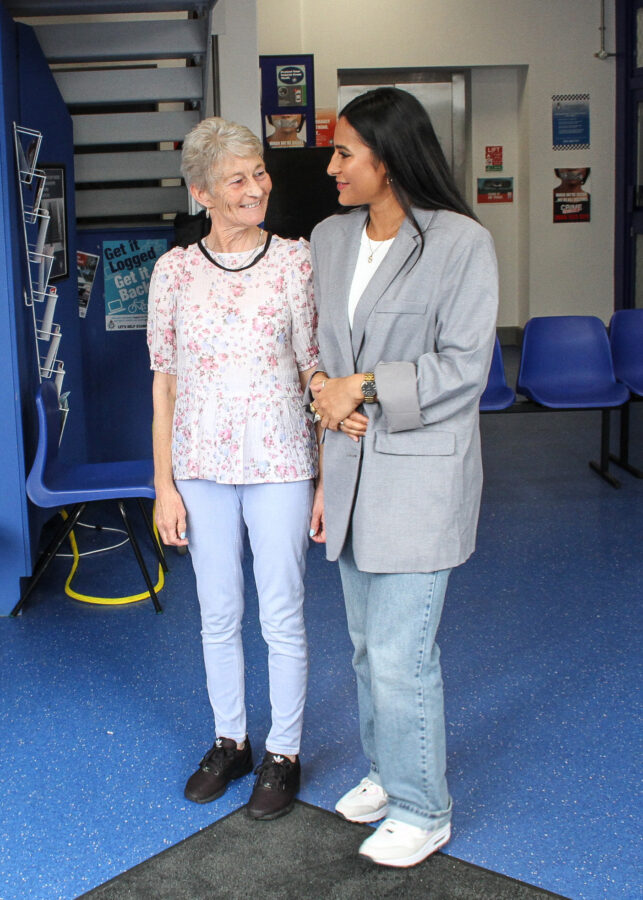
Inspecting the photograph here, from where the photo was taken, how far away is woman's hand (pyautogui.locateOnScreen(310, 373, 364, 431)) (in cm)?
192

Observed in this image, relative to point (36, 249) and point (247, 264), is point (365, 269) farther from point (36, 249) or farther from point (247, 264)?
point (36, 249)

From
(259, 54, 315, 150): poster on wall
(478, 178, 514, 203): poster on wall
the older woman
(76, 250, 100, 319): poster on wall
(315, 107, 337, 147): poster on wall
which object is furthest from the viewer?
(478, 178, 514, 203): poster on wall

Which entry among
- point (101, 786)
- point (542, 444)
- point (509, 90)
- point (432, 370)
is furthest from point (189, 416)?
point (509, 90)

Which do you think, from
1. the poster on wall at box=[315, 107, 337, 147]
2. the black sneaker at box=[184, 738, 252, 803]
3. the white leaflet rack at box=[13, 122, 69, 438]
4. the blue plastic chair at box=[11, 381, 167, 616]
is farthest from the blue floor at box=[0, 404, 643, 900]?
the poster on wall at box=[315, 107, 337, 147]

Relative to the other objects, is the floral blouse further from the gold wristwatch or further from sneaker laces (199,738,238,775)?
sneaker laces (199,738,238,775)

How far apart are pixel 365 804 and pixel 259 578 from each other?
0.57 meters

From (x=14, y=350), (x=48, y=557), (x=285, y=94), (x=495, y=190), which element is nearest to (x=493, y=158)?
(x=495, y=190)

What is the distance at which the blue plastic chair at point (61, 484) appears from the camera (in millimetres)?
3633

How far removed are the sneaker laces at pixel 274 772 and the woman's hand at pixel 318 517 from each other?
21.7 inches

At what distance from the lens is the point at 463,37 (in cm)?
1008

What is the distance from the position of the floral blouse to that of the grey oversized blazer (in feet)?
0.61

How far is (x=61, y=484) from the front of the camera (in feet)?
12.4

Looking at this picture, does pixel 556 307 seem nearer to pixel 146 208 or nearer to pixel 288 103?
pixel 288 103

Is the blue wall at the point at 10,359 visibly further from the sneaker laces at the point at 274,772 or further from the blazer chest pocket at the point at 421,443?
the blazer chest pocket at the point at 421,443
